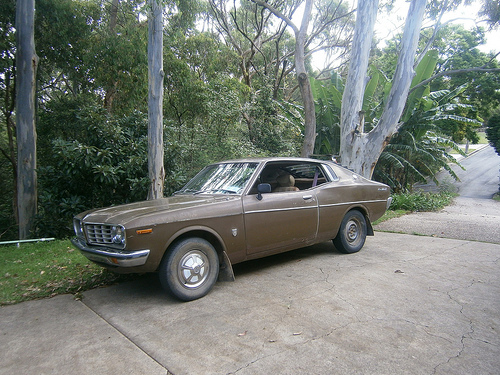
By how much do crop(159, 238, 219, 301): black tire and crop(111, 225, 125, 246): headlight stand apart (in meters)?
0.51

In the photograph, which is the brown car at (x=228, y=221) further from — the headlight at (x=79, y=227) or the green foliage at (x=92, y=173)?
the green foliage at (x=92, y=173)

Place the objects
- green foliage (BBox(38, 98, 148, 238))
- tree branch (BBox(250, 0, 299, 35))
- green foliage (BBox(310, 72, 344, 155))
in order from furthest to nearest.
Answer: green foliage (BBox(310, 72, 344, 155)) < tree branch (BBox(250, 0, 299, 35)) < green foliage (BBox(38, 98, 148, 238))

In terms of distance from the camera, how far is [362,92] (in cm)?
985

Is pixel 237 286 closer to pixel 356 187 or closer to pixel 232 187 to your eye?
pixel 232 187

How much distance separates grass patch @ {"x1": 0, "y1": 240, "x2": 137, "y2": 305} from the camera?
454cm

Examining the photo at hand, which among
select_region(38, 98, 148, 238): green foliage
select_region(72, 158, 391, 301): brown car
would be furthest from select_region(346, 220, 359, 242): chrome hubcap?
select_region(38, 98, 148, 238): green foliage

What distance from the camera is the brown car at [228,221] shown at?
3.89 meters

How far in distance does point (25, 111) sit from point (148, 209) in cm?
755

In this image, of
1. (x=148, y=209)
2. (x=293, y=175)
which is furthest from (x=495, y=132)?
(x=148, y=209)

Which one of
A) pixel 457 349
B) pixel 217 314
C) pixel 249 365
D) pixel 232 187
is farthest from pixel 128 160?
pixel 457 349

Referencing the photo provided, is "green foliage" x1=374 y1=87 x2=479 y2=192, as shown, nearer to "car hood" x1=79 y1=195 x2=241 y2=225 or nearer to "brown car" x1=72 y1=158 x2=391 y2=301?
"brown car" x1=72 y1=158 x2=391 y2=301

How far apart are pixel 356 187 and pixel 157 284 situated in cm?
358

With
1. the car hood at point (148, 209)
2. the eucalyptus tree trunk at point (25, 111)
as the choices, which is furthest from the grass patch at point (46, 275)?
the eucalyptus tree trunk at point (25, 111)

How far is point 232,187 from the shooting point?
5027mm
